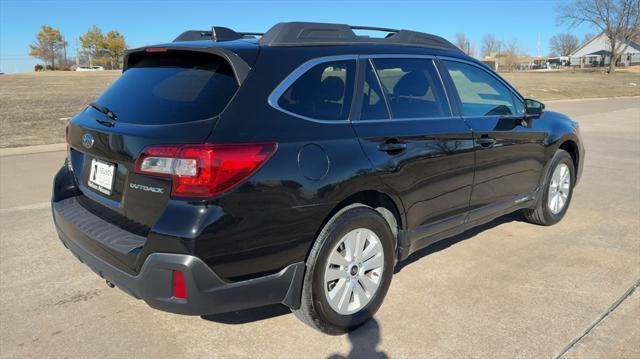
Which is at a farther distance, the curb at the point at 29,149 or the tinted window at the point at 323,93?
the curb at the point at 29,149

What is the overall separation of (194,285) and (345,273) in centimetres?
96

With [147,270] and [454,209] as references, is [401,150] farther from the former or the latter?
[147,270]

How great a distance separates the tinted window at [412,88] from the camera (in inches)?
138

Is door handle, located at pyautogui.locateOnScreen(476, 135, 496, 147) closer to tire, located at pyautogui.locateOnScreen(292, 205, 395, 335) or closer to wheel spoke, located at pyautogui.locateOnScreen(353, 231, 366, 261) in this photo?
tire, located at pyautogui.locateOnScreen(292, 205, 395, 335)

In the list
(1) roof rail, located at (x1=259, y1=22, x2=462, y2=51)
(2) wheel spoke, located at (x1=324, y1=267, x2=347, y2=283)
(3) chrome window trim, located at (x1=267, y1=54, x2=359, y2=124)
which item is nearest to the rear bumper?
(2) wheel spoke, located at (x1=324, y1=267, x2=347, y2=283)

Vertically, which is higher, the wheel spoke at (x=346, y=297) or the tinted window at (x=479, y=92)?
the tinted window at (x=479, y=92)

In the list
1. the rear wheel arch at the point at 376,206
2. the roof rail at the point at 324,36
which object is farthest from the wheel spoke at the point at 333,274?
the roof rail at the point at 324,36

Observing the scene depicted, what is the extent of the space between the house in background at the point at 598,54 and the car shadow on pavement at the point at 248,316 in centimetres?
10779

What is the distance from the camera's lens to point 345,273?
3.12 m

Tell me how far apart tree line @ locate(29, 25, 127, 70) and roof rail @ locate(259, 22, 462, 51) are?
336 feet

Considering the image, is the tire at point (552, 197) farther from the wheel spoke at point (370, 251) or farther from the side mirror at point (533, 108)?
the wheel spoke at point (370, 251)

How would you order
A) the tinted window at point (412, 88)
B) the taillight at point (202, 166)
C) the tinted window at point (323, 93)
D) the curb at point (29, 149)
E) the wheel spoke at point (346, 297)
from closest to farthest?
the taillight at point (202, 166) → the tinted window at point (323, 93) → the wheel spoke at point (346, 297) → the tinted window at point (412, 88) → the curb at point (29, 149)

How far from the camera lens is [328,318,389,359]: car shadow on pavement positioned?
2.96 meters

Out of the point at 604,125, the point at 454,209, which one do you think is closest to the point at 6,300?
the point at 454,209
